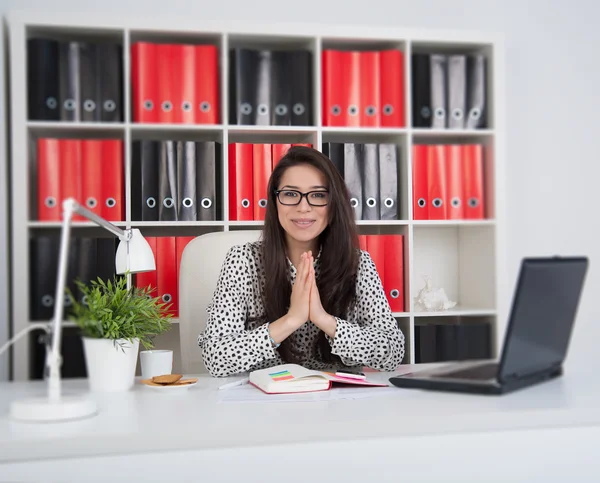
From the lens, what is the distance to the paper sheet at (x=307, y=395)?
106 centimetres

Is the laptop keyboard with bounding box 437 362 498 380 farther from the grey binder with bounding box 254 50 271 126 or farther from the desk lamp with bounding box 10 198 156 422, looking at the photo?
the grey binder with bounding box 254 50 271 126

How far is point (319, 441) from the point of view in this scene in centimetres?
88

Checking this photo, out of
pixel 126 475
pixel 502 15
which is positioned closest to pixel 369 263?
pixel 126 475

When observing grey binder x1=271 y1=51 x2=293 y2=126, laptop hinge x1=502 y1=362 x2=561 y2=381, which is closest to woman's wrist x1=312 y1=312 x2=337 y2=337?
laptop hinge x1=502 y1=362 x2=561 y2=381

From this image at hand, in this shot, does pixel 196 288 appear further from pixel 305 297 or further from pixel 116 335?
pixel 116 335

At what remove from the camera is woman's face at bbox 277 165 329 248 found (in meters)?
1.70

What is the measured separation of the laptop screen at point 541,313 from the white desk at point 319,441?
2.7 inches

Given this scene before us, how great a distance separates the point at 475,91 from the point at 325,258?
4.17 feet

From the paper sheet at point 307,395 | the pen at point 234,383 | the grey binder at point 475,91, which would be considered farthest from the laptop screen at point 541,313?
the grey binder at point 475,91

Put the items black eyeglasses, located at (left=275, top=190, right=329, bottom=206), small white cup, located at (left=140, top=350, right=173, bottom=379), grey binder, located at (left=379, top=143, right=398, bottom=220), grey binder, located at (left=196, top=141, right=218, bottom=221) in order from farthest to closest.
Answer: grey binder, located at (left=379, top=143, right=398, bottom=220), grey binder, located at (left=196, top=141, right=218, bottom=221), black eyeglasses, located at (left=275, top=190, right=329, bottom=206), small white cup, located at (left=140, top=350, right=173, bottom=379)

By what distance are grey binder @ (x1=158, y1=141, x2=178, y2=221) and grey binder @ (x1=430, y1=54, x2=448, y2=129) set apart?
1013 millimetres

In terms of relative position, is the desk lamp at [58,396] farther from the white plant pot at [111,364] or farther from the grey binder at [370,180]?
the grey binder at [370,180]

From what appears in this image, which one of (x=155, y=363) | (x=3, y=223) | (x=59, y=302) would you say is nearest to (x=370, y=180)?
(x=3, y=223)

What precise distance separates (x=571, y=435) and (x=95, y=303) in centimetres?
74
